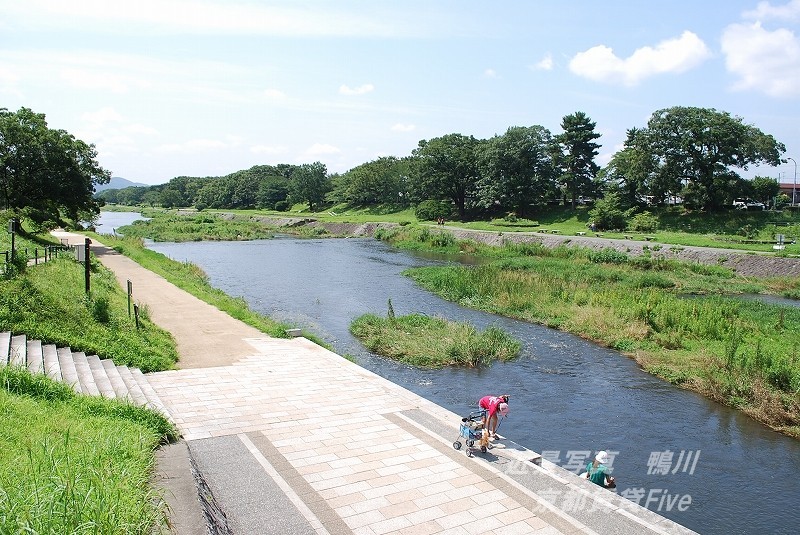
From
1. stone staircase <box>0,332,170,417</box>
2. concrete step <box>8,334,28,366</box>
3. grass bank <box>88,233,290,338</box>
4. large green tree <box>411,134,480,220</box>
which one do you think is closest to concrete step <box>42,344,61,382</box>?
stone staircase <box>0,332,170,417</box>

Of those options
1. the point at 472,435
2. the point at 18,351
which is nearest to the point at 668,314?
the point at 472,435

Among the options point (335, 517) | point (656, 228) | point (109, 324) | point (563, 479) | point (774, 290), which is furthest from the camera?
point (656, 228)

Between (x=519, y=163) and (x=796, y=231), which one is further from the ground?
(x=519, y=163)

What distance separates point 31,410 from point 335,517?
4.25 metres

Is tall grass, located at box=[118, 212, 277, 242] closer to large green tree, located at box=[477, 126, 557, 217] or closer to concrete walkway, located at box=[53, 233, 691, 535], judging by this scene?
large green tree, located at box=[477, 126, 557, 217]

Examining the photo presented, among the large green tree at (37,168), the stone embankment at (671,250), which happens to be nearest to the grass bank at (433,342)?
the stone embankment at (671,250)

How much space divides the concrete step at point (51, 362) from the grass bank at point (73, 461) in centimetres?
104

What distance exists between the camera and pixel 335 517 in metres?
7.41

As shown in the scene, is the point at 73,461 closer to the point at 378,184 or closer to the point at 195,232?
the point at 195,232

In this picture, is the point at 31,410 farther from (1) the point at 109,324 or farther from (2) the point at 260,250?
(2) the point at 260,250

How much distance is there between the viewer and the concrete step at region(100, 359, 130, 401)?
35.9ft

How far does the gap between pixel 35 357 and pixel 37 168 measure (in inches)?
1156

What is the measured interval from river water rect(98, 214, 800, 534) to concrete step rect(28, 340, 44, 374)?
8.24 meters

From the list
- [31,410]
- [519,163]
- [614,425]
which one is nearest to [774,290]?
[614,425]
